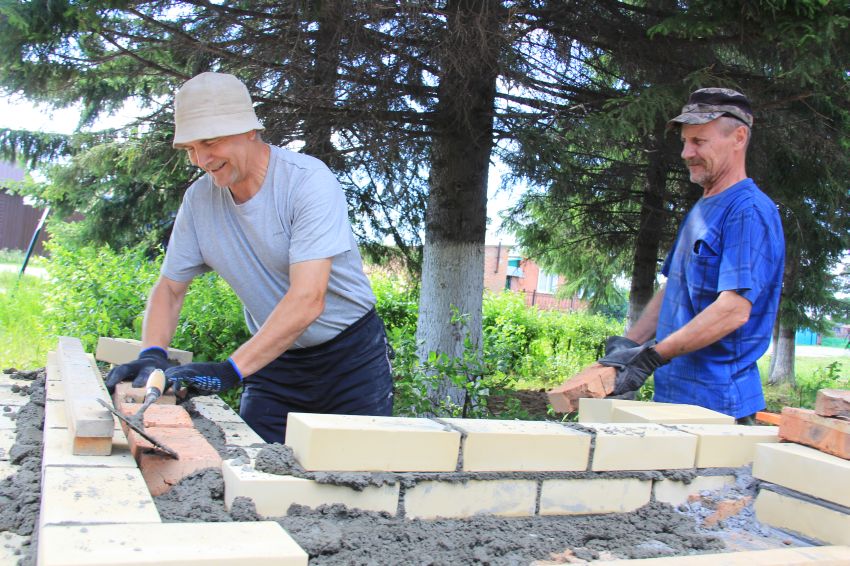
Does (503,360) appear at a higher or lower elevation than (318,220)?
lower

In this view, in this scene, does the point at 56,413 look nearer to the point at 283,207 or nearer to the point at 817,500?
the point at 283,207

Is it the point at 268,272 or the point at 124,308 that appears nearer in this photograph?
the point at 268,272

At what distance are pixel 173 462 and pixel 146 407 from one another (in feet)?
0.57

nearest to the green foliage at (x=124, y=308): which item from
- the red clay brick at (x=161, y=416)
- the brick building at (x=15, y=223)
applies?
the red clay brick at (x=161, y=416)

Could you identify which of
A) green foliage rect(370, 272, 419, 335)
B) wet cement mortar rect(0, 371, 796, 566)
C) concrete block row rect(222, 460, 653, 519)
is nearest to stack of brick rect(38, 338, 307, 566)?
wet cement mortar rect(0, 371, 796, 566)

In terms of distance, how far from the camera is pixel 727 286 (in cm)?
245

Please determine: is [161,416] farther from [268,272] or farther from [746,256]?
[746,256]

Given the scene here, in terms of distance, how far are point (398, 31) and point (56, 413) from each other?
3334 millimetres

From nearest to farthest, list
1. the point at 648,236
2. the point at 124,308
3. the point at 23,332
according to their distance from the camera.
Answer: the point at 124,308 → the point at 648,236 → the point at 23,332

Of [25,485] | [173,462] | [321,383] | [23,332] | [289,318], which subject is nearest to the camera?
[25,485]

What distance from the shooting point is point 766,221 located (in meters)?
2.50

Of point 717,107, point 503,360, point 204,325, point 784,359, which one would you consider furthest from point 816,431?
point 784,359

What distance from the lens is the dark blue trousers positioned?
9.75 feet

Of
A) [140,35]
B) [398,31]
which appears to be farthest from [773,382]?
[140,35]
